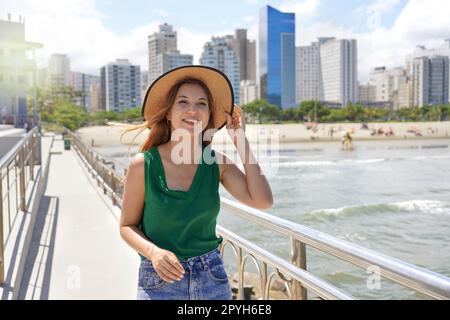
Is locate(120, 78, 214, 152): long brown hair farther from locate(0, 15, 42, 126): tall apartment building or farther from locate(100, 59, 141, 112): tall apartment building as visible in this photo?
locate(100, 59, 141, 112): tall apartment building

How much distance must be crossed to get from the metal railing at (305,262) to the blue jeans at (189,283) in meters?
0.42

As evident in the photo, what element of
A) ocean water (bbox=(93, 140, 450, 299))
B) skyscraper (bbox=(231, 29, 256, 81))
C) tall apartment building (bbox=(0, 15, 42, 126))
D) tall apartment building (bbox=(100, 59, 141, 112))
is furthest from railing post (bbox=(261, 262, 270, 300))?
skyscraper (bbox=(231, 29, 256, 81))

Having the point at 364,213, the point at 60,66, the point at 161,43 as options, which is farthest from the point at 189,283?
the point at 60,66

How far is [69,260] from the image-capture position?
491 centimetres

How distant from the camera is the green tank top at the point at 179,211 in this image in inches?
59.9

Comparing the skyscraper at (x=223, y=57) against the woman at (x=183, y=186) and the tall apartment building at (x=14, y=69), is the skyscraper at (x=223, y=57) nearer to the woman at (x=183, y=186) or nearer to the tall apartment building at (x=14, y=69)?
the tall apartment building at (x=14, y=69)

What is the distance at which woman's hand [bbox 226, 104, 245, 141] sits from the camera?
168 cm

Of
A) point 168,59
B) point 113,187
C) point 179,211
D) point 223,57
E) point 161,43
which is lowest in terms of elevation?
point 113,187

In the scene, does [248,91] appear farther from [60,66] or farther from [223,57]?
[60,66]

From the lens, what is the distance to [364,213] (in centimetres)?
1542

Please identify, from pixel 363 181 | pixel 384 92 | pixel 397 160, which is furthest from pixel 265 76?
pixel 363 181

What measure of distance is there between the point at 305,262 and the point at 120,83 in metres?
123

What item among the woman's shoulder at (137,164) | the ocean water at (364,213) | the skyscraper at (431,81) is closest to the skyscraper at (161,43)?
the skyscraper at (431,81)
